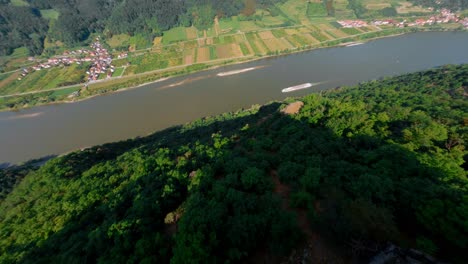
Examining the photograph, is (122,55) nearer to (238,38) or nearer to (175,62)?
(175,62)

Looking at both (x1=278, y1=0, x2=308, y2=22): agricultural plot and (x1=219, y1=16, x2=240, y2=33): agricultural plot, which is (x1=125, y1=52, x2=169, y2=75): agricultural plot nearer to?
(x1=219, y1=16, x2=240, y2=33): agricultural plot

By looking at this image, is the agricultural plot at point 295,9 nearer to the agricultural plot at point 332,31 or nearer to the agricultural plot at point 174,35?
the agricultural plot at point 332,31

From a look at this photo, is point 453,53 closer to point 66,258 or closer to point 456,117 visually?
point 456,117

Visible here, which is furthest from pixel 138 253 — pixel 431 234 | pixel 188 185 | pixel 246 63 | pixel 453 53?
pixel 453 53

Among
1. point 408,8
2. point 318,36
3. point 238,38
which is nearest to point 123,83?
point 238,38


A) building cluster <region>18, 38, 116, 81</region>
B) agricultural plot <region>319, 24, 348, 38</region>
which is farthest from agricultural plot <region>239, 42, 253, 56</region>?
building cluster <region>18, 38, 116, 81</region>
